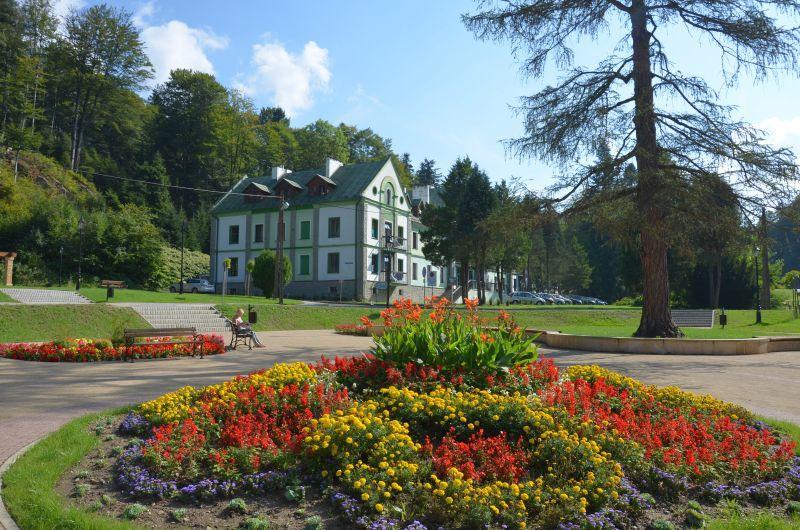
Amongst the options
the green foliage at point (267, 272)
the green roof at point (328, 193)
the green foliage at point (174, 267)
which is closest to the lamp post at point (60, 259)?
the green foliage at point (174, 267)

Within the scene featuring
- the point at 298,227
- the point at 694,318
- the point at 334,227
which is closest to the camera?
the point at 694,318

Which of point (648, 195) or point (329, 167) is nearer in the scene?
point (648, 195)

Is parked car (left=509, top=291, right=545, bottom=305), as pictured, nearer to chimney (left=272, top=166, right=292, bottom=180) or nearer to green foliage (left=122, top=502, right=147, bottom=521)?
chimney (left=272, top=166, right=292, bottom=180)

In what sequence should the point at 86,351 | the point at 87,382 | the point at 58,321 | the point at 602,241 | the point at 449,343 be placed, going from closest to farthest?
the point at 449,343
the point at 87,382
the point at 86,351
the point at 58,321
the point at 602,241

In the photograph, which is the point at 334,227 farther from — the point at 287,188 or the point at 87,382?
the point at 87,382

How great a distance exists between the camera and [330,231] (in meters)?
48.4

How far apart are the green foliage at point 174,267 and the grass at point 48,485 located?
3962 centimetres

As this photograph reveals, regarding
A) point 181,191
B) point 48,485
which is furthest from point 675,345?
point 181,191

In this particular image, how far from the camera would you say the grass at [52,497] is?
154 inches

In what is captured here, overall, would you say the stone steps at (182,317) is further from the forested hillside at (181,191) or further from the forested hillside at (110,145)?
the forested hillside at (110,145)

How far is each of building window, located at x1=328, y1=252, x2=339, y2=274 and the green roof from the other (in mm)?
4587

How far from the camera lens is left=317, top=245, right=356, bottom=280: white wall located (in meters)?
46.8

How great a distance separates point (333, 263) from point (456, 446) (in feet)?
142

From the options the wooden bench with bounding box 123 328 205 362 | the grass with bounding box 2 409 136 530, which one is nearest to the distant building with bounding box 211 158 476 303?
the wooden bench with bounding box 123 328 205 362
